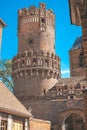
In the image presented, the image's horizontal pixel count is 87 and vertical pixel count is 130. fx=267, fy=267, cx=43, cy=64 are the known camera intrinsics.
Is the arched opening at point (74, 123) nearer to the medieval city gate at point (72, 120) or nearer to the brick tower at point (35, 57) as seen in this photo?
the medieval city gate at point (72, 120)

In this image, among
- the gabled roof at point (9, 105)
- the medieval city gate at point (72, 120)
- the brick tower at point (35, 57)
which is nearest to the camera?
the gabled roof at point (9, 105)

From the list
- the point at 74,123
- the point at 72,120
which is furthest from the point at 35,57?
the point at 74,123

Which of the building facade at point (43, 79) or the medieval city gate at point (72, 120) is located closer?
the medieval city gate at point (72, 120)

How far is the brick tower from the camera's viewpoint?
124 ft

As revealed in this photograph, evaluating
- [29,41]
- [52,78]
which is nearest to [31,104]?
[52,78]

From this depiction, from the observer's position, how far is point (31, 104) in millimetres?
36844

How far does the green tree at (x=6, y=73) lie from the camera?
147 ft

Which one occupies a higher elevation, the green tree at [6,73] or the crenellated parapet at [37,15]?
the crenellated parapet at [37,15]

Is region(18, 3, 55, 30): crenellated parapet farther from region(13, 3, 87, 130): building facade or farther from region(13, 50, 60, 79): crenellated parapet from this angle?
region(13, 50, 60, 79): crenellated parapet

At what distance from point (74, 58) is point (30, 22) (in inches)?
459

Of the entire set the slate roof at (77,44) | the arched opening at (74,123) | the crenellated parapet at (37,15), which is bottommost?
the arched opening at (74,123)

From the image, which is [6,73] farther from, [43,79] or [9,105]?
[9,105]

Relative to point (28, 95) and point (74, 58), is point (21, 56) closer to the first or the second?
point (28, 95)

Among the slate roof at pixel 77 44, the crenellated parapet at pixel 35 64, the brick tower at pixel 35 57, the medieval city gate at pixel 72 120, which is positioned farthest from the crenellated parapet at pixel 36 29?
the medieval city gate at pixel 72 120
